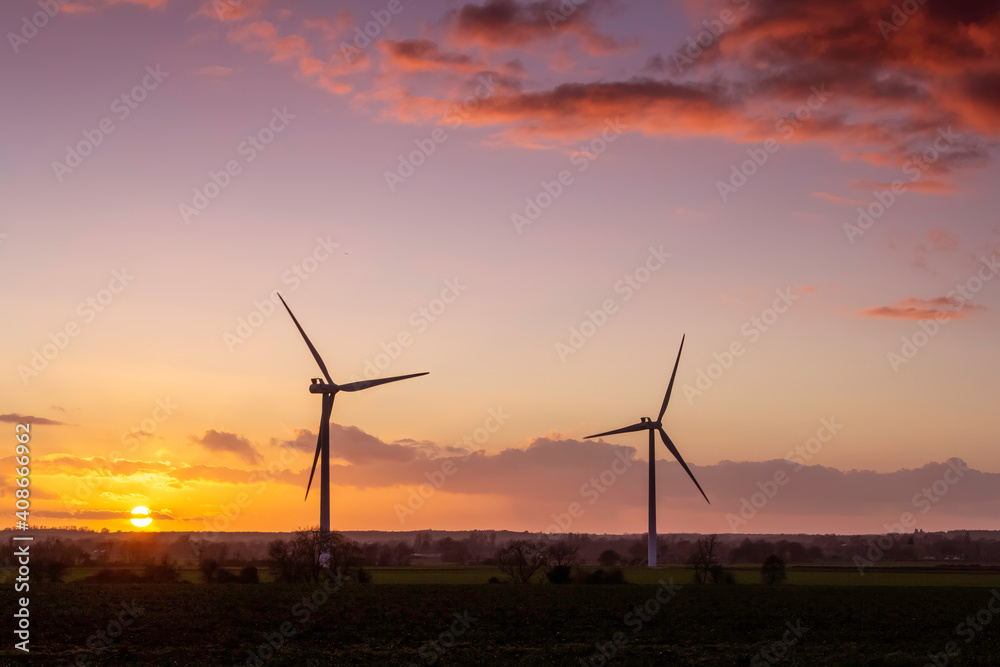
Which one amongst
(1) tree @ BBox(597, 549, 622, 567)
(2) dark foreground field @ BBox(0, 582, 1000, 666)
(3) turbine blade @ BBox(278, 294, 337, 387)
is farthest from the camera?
(1) tree @ BBox(597, 549, 622, 567)

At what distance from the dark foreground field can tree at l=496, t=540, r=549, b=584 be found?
39.3 metres

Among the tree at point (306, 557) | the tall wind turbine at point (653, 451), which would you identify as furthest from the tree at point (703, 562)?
the tree at point (306, 557)

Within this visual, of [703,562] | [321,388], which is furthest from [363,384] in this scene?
[703,562]

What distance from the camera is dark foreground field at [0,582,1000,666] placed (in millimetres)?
52844

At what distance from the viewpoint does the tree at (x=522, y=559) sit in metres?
125

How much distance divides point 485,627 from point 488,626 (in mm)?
482

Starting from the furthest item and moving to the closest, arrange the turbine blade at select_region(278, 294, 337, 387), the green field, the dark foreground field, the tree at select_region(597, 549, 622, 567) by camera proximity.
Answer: the tree at select_region(597, 549, 622, 567), the turbine blade at select_region(278, 294, 337, 387), the green field, the dark foreground field

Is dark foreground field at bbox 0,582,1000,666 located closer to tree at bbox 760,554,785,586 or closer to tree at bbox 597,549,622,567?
tree at bbox 760,554,785,586

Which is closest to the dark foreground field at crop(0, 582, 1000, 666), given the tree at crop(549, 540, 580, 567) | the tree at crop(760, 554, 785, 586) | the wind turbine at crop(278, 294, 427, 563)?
the wind turbine at crop(278, 294, 427, 563)

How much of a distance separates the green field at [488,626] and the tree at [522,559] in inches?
1510

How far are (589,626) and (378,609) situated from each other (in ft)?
50.6

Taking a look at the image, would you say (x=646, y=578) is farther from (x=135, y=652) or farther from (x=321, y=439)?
(x=135, y=652)

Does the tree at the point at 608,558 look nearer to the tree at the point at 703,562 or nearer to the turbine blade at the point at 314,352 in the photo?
the tree at the point at 703,562

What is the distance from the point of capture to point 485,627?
64.7 metres
